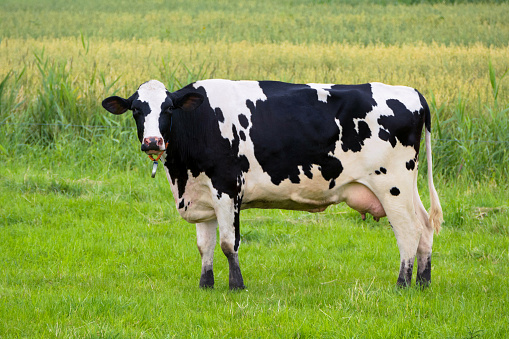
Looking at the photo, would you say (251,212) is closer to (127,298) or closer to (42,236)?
(42,236)

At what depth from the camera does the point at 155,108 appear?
17.3 feet

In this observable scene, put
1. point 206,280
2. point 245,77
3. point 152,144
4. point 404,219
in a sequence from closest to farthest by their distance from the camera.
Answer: point 152,144 → point 404,219 → point 206,280 → point 245,77

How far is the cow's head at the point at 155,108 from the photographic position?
16.7 ft

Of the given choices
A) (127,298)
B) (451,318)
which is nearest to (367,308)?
(451,318)

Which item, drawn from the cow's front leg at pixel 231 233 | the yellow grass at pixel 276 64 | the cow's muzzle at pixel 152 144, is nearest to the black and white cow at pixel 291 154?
the cow's front leg at pixel 231 233

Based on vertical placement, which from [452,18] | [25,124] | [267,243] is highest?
[452,18]

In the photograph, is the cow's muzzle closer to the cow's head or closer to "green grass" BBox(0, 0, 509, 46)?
the cow's head

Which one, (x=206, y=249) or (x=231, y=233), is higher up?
(x=231, y=233)

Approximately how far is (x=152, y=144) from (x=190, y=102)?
603 millimetres

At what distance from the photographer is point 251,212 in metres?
8.57

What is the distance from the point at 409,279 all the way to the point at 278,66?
12.1 m

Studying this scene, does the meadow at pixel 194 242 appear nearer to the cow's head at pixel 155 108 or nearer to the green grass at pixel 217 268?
the green grass at pixel 217 268

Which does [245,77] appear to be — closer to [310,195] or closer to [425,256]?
[310,195]

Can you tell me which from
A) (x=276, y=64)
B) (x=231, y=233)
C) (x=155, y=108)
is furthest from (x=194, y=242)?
(x=276, y=64)
